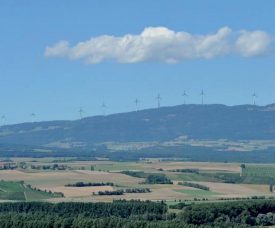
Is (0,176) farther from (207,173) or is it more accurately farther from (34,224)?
(34,224)

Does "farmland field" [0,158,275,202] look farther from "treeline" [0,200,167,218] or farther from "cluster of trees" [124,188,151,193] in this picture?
"treeline" [0,200,167,218]

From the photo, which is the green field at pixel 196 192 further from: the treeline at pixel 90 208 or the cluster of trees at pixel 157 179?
the treeline at pixel 90 208

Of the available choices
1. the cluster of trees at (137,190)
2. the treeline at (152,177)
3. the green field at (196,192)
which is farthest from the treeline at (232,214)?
the treeline at (152,177)

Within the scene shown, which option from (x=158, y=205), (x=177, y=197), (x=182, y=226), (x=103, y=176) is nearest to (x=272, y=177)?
(x=103, y=176)

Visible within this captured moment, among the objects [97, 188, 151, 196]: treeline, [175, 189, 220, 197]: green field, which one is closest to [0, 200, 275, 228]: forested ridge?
[97, 188, 151, 196]: treeline

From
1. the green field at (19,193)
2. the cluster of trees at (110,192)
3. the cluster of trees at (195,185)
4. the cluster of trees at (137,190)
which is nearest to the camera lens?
the green field at (19,193)

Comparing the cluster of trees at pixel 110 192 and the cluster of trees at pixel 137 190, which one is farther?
the cluster of trees at pixel 137 190

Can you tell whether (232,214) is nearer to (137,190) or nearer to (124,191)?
(124,191)
